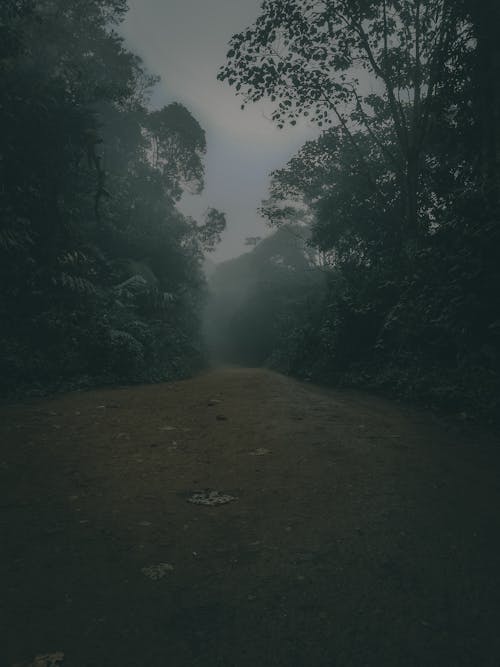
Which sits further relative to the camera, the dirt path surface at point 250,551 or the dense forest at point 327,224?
the dense forest at point 327,224

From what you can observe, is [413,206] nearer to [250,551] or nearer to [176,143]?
[250,551]

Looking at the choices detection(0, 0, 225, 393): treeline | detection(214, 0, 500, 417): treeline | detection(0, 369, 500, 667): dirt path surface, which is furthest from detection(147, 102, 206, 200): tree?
detection(0, 369, 500, 667): dirt path surface

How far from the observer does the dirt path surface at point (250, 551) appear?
1.76 metres

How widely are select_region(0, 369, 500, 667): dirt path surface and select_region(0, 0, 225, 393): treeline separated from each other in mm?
5418

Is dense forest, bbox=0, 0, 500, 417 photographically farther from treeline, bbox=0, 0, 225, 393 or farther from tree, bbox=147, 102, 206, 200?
tree, bbox=147, 102, 206, 200

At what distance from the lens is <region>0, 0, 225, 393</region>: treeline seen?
9594mm

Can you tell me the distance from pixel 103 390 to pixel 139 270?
9803 millimetres

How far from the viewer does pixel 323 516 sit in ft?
9.61

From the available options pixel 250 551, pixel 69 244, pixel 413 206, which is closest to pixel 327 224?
pixel 413 206

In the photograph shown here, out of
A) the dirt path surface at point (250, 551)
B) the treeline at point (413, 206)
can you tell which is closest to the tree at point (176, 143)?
the treeline at point (413, 206)

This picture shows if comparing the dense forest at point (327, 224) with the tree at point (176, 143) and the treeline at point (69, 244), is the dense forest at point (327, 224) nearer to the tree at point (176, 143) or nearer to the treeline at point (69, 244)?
the treeline at point (69, 244)

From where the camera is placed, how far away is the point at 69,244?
11875 millimetres

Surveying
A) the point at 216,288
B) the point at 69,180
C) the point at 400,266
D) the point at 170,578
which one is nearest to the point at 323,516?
the point at 170,578

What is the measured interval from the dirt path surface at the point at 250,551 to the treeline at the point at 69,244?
17.8 feet
